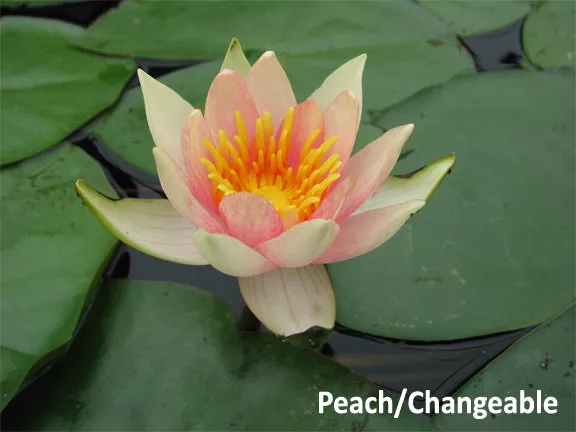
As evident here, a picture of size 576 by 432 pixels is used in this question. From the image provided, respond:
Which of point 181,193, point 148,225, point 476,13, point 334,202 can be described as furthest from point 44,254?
point 476,13

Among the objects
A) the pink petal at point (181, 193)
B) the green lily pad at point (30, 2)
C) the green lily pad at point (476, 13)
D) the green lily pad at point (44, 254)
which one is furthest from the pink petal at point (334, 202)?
the green lily pad at point (30, 2)

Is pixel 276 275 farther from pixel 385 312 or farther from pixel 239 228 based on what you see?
pixel 385 312

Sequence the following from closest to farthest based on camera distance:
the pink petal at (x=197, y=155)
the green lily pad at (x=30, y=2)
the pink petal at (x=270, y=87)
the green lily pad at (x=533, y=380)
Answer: the pink petal at (x=197, y=155), the pink petal at (x=270, y=87), the green lily pad at (x=533, y=380), the green lily pad at (x=30, y=2)

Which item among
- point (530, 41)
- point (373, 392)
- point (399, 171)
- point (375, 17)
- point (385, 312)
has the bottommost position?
point (373, 392)

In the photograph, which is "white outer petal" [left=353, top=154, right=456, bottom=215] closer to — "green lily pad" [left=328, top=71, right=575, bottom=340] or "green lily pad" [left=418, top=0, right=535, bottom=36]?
"green lily pad" [left=328, top=71, right=575, bottom=340]

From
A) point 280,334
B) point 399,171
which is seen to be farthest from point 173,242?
point 399,171

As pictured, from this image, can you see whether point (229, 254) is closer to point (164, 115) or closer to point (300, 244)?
point (300, 244)

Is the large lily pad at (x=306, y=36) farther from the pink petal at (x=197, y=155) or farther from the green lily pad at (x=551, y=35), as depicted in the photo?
the pink petal at (x=197, y=155)
